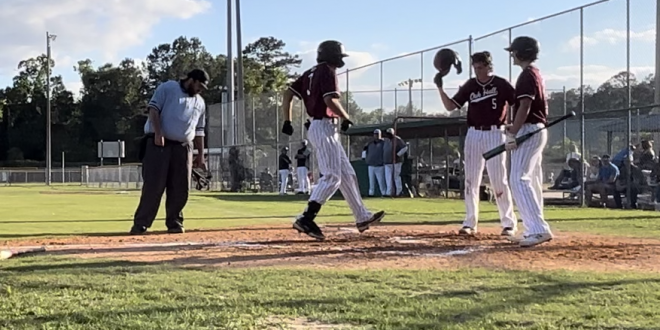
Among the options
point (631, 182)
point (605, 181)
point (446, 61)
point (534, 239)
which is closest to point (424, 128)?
point (605, 181)

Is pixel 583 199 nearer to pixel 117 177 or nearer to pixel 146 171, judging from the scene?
pixel 146 171

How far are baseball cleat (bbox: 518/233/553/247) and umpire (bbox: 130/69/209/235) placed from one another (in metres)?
4.06

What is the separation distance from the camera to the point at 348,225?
10750 mm

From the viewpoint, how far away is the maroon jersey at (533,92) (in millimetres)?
7586

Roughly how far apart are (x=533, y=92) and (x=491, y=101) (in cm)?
93

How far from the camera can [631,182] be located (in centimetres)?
1638

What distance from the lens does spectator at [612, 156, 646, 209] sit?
16.3 m

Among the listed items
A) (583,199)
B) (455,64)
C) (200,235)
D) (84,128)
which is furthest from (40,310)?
(84,128)

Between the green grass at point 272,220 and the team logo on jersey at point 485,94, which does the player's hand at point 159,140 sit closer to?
the green grass at point 272,220

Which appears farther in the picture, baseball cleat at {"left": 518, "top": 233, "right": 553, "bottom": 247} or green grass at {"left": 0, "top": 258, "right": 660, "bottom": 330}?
baseball cleat at {"left": 518, "top": 233, "right": 553, "bottom": 247}

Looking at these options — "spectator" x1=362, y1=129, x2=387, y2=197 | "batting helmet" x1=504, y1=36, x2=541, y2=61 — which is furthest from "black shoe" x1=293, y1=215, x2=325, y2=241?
"spectator" x1=362, y1=129, x2=387, y2=197

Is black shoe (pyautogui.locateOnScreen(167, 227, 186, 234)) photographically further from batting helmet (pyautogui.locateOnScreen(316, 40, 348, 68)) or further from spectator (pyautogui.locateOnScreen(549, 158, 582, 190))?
spectator (pyautogui.locateOnScreen(549, 158, 582, 190))

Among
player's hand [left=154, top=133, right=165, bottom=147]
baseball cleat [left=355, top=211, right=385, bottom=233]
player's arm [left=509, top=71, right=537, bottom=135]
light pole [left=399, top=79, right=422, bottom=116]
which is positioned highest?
light pole [left=399, top=79, right=422, bottom=116]

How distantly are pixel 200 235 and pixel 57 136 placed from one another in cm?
7836
